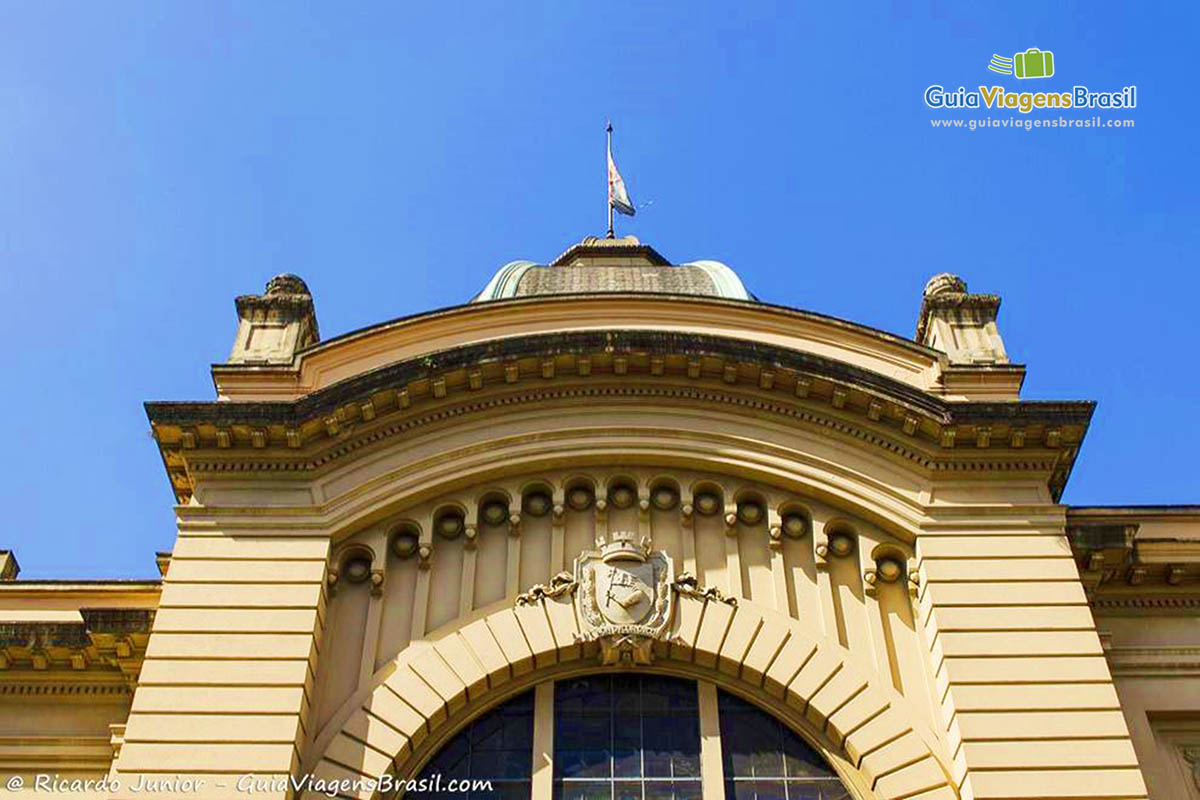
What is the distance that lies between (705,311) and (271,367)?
6.75m

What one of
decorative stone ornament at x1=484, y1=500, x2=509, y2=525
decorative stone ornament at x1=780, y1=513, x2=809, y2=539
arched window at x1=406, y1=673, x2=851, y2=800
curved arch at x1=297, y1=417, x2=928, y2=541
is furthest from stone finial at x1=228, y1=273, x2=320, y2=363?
decorative stone ornament at x1=780, y1=513, x2=809, y2=539

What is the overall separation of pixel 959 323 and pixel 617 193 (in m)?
14.4

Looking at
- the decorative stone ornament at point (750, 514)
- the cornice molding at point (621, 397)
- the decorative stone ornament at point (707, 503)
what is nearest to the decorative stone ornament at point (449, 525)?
the cornice molding at point (621, 397)

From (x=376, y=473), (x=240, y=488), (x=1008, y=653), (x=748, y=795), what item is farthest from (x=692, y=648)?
(x=240, y=488)

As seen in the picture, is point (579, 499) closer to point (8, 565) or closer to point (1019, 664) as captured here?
point (1019, 664)

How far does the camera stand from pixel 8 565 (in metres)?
21.2

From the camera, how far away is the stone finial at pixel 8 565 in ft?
69.1

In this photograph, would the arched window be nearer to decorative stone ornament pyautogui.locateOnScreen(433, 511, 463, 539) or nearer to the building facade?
the building facade

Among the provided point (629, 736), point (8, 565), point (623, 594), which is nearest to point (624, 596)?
point (623, 594)

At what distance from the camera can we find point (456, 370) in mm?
19203

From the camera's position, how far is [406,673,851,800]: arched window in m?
16.6

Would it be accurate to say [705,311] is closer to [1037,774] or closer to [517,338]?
[517,338]

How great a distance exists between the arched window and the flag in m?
17.9

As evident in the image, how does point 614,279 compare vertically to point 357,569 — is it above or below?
above
